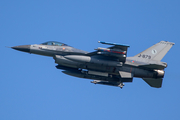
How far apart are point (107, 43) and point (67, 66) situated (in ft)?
14.8

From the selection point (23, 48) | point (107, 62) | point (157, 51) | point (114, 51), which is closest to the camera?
point (114, 51)

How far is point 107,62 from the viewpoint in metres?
23.2

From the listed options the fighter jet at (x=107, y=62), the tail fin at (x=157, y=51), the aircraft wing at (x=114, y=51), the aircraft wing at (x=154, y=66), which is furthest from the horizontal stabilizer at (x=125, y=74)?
the tail fin at (x=157, y=51)

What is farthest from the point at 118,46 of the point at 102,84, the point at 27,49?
the point at 27,49

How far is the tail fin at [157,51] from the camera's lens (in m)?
25.3

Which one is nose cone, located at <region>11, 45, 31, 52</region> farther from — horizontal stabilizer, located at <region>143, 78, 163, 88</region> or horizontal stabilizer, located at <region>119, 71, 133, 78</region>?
horizontal stabilizer, located at <region>143, 78, 163, 88</region>

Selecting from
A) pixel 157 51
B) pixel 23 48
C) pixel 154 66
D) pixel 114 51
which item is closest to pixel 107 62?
pixel 114 51

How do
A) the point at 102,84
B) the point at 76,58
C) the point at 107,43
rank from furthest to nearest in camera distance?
the point at 102,84 < the point at 76,58 < the point at 107,43

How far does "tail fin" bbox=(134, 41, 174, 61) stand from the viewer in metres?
25.3

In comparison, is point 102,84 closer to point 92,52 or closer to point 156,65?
point 92,52

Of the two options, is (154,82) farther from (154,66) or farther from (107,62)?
(107,62)

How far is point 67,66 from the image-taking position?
24.0 meters

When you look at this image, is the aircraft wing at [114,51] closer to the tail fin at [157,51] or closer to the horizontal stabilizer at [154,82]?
the tail fin at [157,51]

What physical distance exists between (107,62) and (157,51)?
17.5 ft
